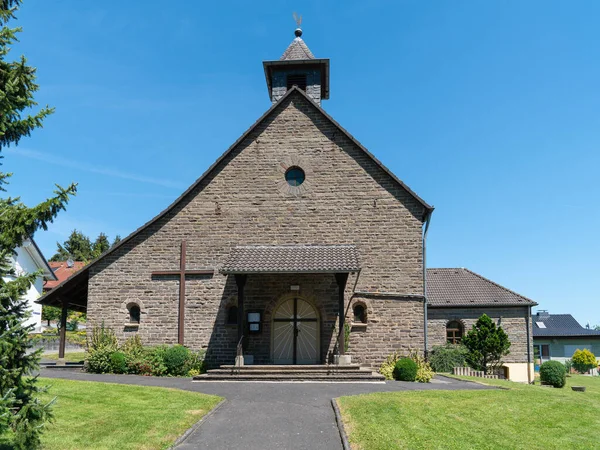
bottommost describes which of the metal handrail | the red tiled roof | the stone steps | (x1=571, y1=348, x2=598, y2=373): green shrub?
(x1=571, y1=348, x2=598, y2=373): green shrub

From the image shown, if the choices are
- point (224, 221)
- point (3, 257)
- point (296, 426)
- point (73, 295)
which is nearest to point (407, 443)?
point (296, 426)

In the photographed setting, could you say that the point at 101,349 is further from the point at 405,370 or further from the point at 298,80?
the point at 298,80

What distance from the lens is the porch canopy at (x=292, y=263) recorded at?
17.3 metres

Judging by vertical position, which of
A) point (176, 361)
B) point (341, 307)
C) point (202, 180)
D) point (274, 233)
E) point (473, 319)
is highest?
point (202, 180)

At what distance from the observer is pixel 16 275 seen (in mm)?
7332

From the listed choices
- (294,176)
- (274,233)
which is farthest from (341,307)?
(294,176)

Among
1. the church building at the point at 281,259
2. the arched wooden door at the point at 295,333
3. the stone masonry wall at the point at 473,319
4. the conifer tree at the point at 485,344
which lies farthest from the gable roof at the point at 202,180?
the stone masonry wall at the point at 473,319

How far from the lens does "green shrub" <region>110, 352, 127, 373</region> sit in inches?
716

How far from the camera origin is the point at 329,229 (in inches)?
783

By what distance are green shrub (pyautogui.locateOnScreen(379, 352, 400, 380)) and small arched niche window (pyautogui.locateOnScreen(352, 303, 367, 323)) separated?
1561 millimetres

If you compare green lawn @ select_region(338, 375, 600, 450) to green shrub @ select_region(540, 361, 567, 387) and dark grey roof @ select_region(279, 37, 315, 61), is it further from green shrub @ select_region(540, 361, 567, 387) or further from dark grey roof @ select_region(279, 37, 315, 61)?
dark grey roof @ select_region(279, 37, 315, 61)

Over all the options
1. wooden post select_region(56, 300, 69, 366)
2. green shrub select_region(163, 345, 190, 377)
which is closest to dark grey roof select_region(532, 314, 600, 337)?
green shrub select_region(163, 345, 190, 377)

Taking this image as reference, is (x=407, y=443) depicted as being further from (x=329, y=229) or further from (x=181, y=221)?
(x=181, y=221)

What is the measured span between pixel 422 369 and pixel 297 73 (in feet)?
46.3
